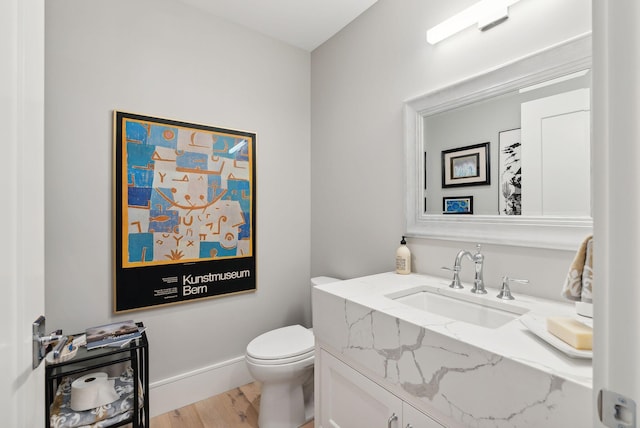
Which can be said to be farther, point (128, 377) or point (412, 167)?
point (412, 167)

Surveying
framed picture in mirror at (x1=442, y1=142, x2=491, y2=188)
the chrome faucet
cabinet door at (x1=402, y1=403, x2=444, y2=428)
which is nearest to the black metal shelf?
cabinet door at (x1=402, y1=403, x2=444, y2=428)

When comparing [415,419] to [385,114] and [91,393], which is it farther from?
[385,114]

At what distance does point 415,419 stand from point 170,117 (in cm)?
198

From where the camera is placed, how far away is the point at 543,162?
1.21 m

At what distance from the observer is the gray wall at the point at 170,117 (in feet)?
5.23

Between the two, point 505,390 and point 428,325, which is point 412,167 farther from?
point 505,390

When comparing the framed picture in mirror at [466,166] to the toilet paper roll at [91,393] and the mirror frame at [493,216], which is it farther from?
the toilet paper roll at [91,393]

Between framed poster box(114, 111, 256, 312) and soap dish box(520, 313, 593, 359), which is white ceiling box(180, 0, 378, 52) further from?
soap dish box(520, 313, 593, 359)

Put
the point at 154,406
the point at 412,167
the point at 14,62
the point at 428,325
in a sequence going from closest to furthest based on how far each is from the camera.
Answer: the point at 14,62 < the point at 428,325 < the point at 412,167 < the point at 154,406

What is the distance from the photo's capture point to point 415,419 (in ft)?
3.17

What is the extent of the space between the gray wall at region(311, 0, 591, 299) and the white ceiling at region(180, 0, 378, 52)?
86mm

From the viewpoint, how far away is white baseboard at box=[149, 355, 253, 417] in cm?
183

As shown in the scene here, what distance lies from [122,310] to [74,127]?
3.37ft

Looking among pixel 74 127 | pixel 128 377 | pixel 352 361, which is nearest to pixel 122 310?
pixel 128 377
